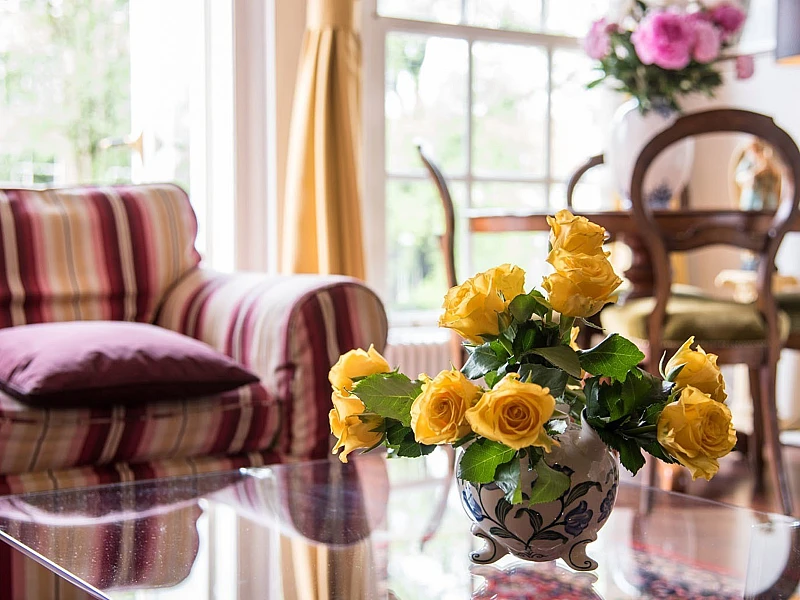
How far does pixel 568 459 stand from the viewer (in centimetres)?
104

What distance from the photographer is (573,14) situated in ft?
13.1

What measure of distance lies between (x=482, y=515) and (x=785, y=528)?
0.44m

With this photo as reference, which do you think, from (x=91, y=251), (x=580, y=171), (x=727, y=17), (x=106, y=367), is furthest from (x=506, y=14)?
(x=106, y=367)

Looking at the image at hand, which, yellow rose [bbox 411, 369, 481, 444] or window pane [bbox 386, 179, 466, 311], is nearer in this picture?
yellow rose [bbox 411, 369, 481, 444]

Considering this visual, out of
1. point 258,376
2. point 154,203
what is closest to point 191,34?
point 154,203

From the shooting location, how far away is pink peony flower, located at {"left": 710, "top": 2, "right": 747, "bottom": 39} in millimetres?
2936

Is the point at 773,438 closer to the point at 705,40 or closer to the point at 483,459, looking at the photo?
the point at 705,40

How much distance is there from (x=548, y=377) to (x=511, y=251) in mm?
3026

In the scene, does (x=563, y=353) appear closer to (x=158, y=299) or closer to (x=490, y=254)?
(x=158, y=299)

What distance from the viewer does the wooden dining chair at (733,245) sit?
2465 millimetres

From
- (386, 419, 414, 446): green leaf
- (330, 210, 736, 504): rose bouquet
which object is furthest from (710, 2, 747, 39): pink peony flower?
(386, 419, 414, 446): green leaf

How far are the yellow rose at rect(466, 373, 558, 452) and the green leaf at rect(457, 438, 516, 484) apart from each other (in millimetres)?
65

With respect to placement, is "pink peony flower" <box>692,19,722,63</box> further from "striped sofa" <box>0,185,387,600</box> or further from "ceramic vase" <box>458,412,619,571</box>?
"ceramic vase" <box>458,412,619,571</box>

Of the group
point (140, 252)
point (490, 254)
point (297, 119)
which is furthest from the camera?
point (490, 254)
